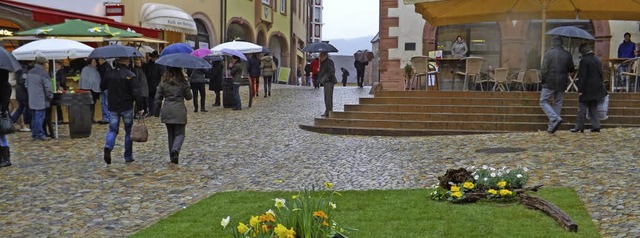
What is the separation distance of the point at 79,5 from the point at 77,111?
11524 millimetres

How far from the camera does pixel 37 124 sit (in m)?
14.8

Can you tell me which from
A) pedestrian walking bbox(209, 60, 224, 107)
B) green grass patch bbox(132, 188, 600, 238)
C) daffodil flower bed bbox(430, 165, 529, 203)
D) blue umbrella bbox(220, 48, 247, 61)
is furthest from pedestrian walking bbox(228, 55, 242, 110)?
daffodil flower bed bbox(430, 165, 529, 203)

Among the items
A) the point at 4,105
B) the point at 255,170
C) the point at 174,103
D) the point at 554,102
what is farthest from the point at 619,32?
the point at 4,105

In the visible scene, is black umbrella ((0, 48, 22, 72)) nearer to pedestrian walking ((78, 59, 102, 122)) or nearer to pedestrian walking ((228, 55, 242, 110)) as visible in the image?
pedestrian walking ((78, 59, 102, 122))

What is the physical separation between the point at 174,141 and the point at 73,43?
663cm

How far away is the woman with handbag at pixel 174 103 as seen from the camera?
11.1 metres

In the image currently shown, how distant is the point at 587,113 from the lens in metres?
15.2

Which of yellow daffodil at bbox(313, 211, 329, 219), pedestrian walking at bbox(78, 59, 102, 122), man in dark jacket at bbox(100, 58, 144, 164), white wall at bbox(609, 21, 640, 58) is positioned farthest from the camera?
white wall at bbox(609, 21, 640, 58)

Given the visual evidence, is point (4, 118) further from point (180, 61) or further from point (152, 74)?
point (152, 74)

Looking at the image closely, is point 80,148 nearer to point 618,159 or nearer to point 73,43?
point 73,43

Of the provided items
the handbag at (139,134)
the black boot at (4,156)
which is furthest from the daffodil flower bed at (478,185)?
the black boot at (4,156)

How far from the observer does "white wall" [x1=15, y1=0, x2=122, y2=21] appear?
2400 cm

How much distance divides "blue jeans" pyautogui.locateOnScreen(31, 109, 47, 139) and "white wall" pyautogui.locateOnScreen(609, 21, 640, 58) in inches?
661

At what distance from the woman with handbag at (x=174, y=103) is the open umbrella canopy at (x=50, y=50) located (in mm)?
5894
